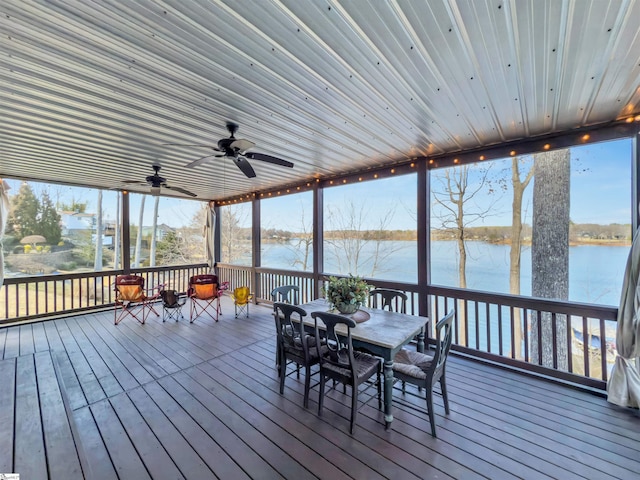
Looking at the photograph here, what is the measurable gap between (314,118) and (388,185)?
526 cm

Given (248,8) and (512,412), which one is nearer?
(248,8)

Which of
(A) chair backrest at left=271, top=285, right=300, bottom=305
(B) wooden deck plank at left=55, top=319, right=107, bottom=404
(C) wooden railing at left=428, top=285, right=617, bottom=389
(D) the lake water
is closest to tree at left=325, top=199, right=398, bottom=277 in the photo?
(D) the lake water

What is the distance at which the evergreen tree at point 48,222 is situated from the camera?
279 inches

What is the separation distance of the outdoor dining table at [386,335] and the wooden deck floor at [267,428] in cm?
40

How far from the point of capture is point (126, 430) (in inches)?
86.4

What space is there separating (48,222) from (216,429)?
8.60 meters

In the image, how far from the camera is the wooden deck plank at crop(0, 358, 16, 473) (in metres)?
1.53

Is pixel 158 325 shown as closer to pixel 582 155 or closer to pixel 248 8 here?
pixel 248 8

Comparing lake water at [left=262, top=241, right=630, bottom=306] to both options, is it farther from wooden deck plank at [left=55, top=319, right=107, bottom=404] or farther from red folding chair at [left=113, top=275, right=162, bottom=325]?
red folding chair at [left=113, top=275, right=162, bottom=325]

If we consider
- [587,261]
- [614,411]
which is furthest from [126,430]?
[587,261]

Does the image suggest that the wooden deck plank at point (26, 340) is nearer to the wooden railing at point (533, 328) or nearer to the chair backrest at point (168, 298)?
the chair backrest at point (168, 298)

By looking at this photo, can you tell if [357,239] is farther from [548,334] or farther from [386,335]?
[386,335]

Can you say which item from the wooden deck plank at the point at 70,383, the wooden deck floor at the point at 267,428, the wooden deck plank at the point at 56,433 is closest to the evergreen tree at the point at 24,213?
the wooden deck plank at the point at 70,383

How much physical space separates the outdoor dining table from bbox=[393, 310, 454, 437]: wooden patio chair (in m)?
0.17
